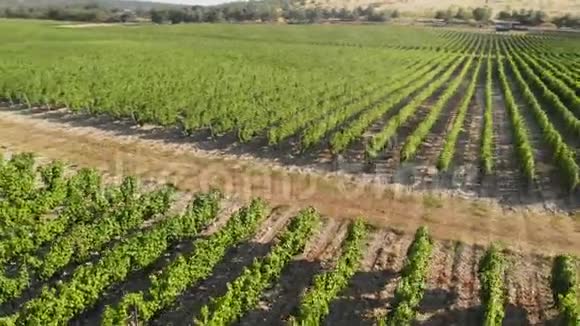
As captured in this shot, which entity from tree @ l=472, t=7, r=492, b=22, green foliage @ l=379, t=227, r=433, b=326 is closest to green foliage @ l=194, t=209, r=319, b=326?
green foliage @ l=379, t=227, r=433, b=326

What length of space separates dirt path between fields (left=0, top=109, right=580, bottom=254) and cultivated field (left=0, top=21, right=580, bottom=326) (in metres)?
0.12

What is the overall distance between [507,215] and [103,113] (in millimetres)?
27656

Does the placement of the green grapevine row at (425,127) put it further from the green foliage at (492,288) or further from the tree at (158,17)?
the tree at (158,17)

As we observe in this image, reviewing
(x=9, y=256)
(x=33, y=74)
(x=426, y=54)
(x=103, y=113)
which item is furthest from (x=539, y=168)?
(x=426, y=54)

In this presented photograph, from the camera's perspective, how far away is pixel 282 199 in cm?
2608

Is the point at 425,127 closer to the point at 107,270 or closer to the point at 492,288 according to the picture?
the point at 492,288

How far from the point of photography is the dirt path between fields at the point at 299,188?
2314cm

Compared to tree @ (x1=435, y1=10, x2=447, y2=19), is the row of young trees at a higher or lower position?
lower

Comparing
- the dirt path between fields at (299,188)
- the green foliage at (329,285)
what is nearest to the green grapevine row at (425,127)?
the dirt path between fields at (299,188)

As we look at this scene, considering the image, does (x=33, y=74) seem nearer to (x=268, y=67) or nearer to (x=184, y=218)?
(x=268, y=67)

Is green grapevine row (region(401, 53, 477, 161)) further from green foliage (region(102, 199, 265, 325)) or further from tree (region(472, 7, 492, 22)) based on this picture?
tree (region(472, 7, 492, 22))

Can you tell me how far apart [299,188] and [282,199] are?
1.66m

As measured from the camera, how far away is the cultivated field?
1722 cm

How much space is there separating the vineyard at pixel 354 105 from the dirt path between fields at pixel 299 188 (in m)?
1.52
